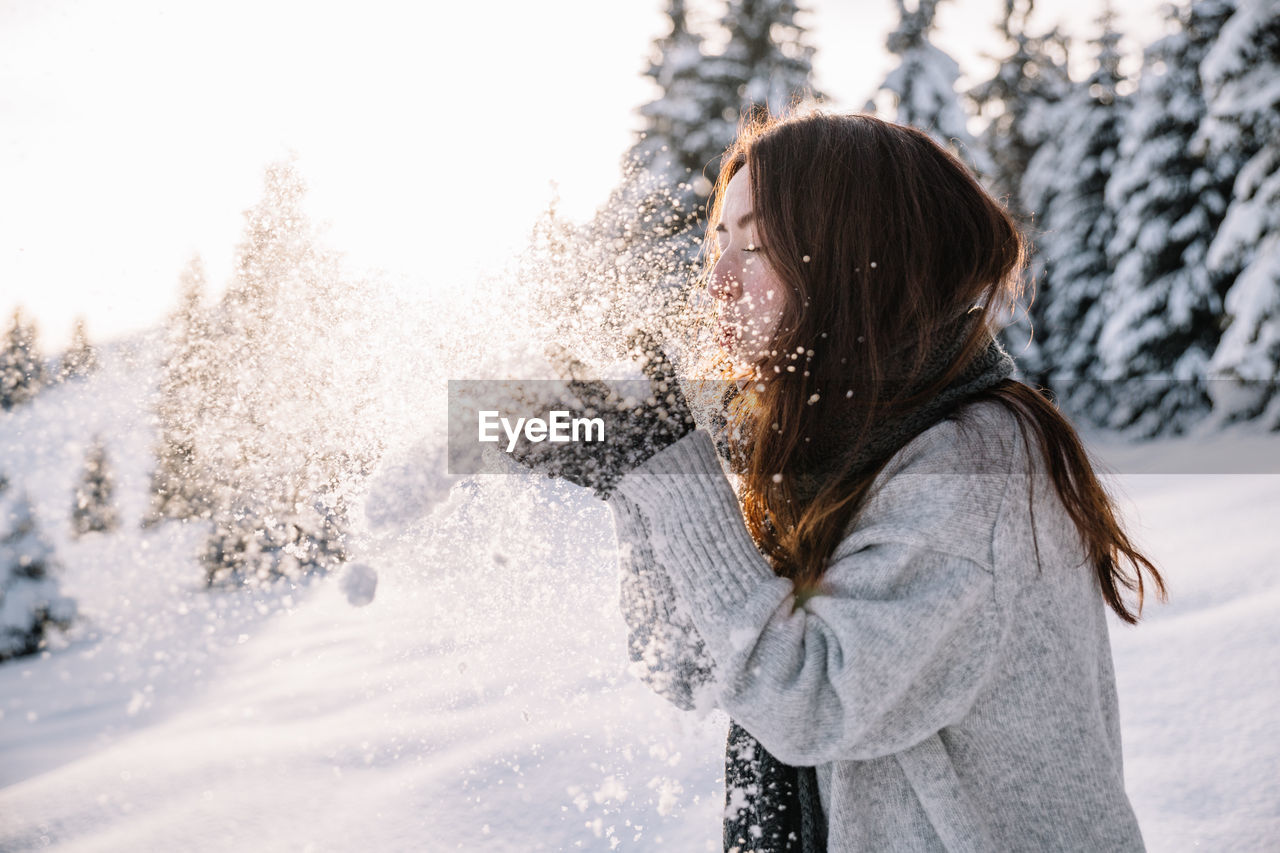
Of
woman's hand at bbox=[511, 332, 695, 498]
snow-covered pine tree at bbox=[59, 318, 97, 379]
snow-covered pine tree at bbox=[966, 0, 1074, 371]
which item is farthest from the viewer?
snow-covered pine tree at bbox=[966, 0, 1074, 371]

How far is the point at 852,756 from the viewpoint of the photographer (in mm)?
1210

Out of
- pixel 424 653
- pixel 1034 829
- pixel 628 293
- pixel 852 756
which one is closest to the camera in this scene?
pixel 852 756

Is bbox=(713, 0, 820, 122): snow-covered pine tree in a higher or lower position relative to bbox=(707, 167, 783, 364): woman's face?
higher

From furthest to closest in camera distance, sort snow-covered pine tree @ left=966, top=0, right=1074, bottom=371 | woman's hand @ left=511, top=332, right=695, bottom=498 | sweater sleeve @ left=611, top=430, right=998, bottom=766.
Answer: snow-covered pine tree @ left=966, top=0, right=1074, bottom=371, woman's hand @ left=511, top=332, right=695, bottom=498, sweater sleeve @ left=611, top=430, right=998, bottom=766

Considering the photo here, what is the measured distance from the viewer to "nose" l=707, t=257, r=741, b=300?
64.2 inches

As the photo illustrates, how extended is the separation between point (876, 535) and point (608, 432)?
1.66 ft

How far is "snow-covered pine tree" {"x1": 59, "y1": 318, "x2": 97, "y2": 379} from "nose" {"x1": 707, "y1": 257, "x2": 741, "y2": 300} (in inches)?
185

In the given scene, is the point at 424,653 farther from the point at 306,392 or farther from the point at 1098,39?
the point at 1098,39

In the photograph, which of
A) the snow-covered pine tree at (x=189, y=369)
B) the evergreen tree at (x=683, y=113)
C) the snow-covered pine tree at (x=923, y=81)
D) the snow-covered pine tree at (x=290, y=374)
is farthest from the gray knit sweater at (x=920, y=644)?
the snow-covered pine tree at (x=923, y=81)

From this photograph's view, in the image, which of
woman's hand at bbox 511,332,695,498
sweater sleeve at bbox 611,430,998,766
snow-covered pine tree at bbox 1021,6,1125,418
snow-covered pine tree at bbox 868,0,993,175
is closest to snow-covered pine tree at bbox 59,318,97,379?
woman's hand at bbox 511,332,695,498

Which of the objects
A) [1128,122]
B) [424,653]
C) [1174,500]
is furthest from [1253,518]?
[1128,122]

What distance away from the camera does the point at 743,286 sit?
1.61 metres

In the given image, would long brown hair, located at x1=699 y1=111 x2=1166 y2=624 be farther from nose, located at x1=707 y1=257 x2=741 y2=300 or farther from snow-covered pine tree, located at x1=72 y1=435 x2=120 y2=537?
snow-covered pine tree, located at x1=72 y1=435 x2=120 y2=537

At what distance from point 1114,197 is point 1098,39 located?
223 inches
